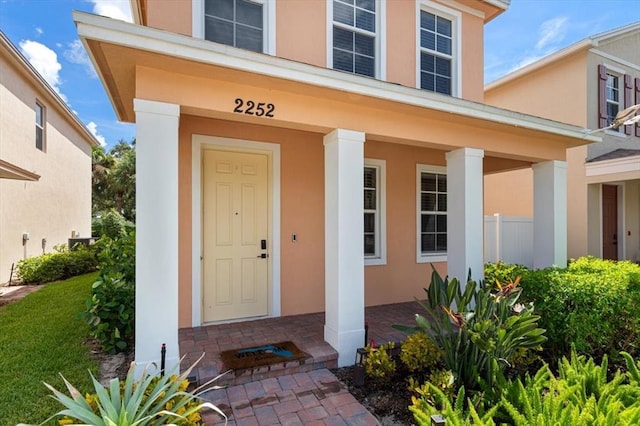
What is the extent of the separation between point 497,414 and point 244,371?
2375mm

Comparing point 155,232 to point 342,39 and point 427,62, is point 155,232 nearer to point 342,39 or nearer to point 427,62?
point 342,39

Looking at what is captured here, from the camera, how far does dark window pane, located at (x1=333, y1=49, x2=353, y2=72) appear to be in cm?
541

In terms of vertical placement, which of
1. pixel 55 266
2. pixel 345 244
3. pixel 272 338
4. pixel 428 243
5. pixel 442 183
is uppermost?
pixel 442 183

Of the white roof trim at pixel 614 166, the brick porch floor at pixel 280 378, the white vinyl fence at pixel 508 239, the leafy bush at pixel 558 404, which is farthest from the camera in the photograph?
the white vinyl fence at pixel 508 239

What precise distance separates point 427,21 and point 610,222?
9238 mm

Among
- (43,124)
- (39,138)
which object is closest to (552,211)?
(39,138)

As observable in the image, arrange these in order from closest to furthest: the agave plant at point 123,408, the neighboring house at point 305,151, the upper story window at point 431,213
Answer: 1. the agave plant at point 123,408
2. the neighboring house at point 305,151
3. the upper story window at point 431,213

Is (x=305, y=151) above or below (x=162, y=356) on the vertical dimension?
above

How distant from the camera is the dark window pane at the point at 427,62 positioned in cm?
615

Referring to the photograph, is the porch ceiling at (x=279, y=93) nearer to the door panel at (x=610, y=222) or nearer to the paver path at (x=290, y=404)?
the paver path at (x=290, y=404)

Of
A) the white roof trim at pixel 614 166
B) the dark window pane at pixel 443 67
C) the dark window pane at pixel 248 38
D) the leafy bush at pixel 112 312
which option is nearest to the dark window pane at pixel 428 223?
the dark window pane at pixel 443 67

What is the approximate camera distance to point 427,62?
6.20 m

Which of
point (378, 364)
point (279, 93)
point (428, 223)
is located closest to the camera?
point (378, 364)

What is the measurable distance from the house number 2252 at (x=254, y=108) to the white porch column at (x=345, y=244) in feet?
2.86
